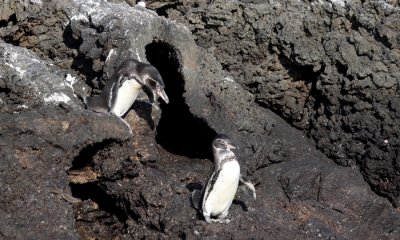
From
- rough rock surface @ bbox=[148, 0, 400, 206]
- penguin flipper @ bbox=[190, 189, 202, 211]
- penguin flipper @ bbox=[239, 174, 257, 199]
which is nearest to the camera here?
penguin flipper @ bbox=[190, 189, 202, 211]

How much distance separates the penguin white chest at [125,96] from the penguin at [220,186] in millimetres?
1081

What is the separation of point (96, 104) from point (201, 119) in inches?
48.1

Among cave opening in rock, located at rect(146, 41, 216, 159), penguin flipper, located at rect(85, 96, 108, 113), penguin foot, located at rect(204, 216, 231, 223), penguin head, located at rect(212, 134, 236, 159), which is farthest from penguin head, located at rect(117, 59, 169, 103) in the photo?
penguin foot, located at rect(204, 216, 231, 223)

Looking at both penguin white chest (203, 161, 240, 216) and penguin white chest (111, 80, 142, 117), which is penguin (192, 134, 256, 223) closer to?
penguin white chest (203, 161, 240, 216)

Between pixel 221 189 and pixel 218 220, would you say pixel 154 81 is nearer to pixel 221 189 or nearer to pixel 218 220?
pixel 221 189

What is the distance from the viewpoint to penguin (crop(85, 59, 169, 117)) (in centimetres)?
741

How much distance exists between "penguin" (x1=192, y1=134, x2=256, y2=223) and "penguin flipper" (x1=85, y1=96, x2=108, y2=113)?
1.24m

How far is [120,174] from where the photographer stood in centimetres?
730

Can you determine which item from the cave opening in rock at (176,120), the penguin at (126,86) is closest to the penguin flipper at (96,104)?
the penguin at (126,86)

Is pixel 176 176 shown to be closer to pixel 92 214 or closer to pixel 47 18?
pixel 92 214

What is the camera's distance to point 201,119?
823 cm

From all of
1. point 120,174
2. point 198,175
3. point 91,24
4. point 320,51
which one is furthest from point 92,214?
point 320,51

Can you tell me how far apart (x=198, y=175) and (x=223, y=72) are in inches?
67.9

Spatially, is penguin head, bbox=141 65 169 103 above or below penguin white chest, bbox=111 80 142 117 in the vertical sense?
above
